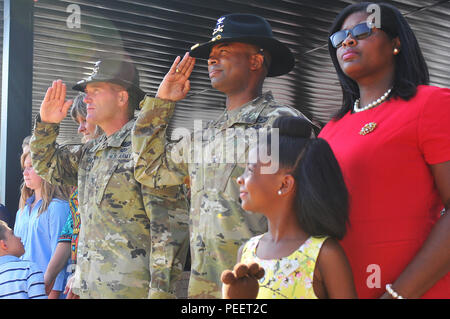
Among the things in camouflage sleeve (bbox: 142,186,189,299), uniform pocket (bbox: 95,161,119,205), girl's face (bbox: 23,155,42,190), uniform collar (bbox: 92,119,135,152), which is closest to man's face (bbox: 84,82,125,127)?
uniform collar (bbox: 92,119,135,152)

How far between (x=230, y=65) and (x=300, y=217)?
0.93 metres

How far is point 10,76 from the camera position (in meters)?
3.61

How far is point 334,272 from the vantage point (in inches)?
54.4

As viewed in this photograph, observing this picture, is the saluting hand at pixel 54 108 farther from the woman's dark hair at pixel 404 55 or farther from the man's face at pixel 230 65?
the woman's dark hair at pixel 404 55

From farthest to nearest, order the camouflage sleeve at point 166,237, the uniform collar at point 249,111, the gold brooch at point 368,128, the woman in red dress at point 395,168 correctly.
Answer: the camouflage sleeve at point 166,237 < the uniform collar at point 249,111 < the gold brooch at point 368,128 < the woman in red dress at point 395,168

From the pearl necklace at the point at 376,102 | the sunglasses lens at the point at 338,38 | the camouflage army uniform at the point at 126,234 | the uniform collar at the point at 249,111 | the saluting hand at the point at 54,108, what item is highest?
the sunglasses lens at the point at 338,38

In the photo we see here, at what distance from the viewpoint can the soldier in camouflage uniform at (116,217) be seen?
2500 millimetres

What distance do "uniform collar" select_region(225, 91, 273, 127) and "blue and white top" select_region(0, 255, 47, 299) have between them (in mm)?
1486

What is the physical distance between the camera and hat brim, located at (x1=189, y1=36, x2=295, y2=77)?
2.21 m

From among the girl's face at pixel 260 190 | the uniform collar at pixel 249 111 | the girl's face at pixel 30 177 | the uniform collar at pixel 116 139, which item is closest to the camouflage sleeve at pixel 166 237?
the uniform collar at pixel 116 139

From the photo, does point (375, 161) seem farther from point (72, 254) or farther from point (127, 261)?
point (72, 254)

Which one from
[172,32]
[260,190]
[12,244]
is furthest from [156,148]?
[172,32]

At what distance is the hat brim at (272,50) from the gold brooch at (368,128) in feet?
2.81
